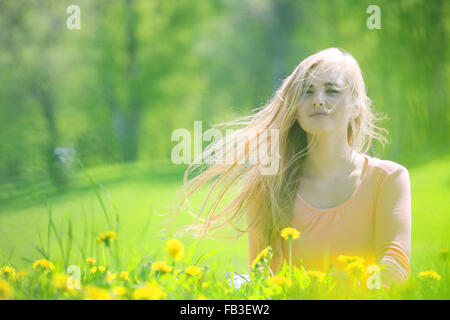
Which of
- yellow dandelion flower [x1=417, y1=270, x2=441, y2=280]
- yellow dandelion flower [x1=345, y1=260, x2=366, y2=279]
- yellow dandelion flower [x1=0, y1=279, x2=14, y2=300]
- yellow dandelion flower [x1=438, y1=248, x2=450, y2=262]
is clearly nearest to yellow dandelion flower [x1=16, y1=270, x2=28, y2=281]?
yellow dandelion flower [x1=0, y1=279, x2=14, y2=300]

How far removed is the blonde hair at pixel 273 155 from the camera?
1.56 metres

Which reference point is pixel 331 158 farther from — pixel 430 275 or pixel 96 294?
pixel 96 294

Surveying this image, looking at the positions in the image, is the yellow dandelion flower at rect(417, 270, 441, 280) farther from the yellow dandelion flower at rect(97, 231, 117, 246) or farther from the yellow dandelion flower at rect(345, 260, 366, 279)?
the yellow dandelion flower at rect(97, 231, 117, 246)

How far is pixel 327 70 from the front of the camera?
1511 millimetres

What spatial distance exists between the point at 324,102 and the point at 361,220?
393 millimetres

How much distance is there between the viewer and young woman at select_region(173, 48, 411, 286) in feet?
4.85

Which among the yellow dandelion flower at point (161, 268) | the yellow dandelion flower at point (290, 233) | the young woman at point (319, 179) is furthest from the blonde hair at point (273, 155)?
the yellow dandelion flower at point (161, 268)

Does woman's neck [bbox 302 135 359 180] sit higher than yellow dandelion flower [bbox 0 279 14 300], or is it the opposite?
woman's neck [bbox 302 135 359 180]

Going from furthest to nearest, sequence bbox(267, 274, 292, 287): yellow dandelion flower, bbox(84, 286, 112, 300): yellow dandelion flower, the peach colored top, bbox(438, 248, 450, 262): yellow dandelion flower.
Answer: the peach colored top
bbox(438, 248, 450, 262): yellow dandelion flower
bbox(267, 274, 292, 287): yellow dandelion flower
bbox(84, 286, 112, 300): yellow dandelion flower

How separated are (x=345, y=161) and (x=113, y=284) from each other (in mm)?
964
